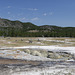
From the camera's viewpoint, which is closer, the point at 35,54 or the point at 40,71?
the point at 40,71

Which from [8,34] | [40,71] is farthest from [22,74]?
[8,34]

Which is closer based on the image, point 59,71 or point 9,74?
point 9,74

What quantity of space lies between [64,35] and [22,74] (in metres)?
106

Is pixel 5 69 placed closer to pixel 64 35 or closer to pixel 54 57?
pixel 54 57

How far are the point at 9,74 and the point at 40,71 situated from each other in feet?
11.3

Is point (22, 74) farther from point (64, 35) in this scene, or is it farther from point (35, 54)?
point (64, 35)

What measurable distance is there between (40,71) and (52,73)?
1.38 m

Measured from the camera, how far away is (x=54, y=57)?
26.3 metres

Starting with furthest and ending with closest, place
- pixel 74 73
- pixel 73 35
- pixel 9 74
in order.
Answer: pixel 73 35 → pixel 74 73 → pixel 9 74

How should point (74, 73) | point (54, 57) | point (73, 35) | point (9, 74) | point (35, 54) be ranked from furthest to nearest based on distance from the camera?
point (73, 35) < point (35, 54) < point (54, 57) < point (74, 73) < point (9, 74)


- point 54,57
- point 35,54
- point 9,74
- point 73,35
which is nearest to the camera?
point 9,74

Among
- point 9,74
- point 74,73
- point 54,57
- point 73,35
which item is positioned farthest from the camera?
point 73,35

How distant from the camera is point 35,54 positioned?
29.1 metres

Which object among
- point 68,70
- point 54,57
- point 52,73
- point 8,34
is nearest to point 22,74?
point 52,73
